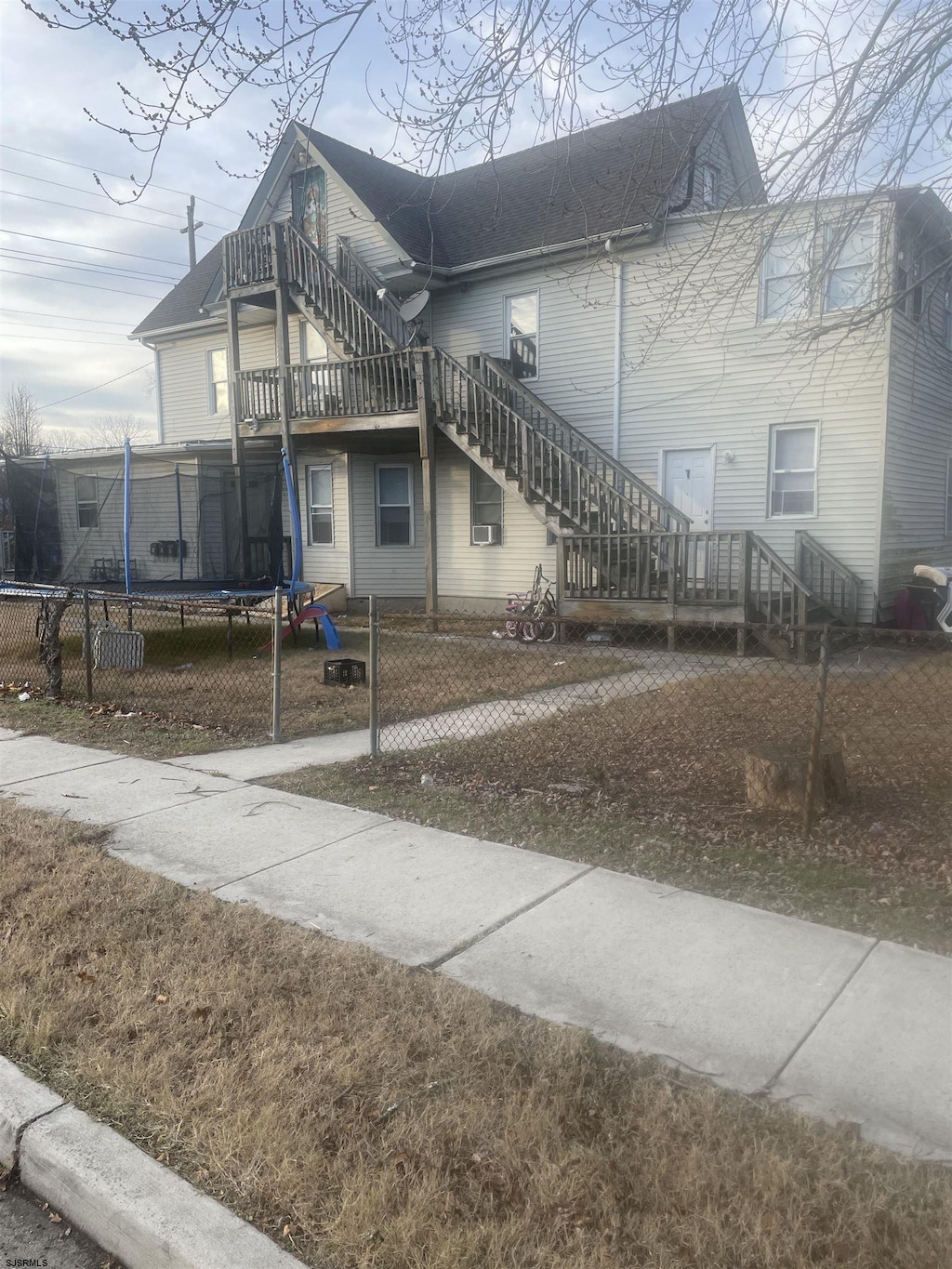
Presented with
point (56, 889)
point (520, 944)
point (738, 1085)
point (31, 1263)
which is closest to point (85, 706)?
point (56, 889)

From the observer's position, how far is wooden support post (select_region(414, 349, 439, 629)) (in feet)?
48.6

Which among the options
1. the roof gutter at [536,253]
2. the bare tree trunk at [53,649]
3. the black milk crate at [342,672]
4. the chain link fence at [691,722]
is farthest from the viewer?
the roof gutter at [536,253]

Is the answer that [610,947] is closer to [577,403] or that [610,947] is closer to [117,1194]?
[117,1194]

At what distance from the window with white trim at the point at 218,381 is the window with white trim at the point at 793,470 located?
42.3ft

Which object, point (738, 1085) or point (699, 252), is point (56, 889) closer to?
point (738, 1085)

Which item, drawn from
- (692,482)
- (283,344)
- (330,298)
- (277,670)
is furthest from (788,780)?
(283,344)

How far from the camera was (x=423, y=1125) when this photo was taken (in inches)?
103

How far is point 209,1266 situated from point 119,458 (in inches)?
596

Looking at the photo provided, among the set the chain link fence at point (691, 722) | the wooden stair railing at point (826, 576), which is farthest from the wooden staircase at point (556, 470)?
the chain link fence at point (691, 722)

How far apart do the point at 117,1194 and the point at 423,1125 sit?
0.85m

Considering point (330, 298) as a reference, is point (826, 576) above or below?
below

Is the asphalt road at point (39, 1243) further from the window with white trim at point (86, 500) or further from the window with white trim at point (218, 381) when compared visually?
the window with white trim at point (218, 381)

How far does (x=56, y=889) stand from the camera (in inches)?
173

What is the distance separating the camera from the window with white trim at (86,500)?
14.5 metres
